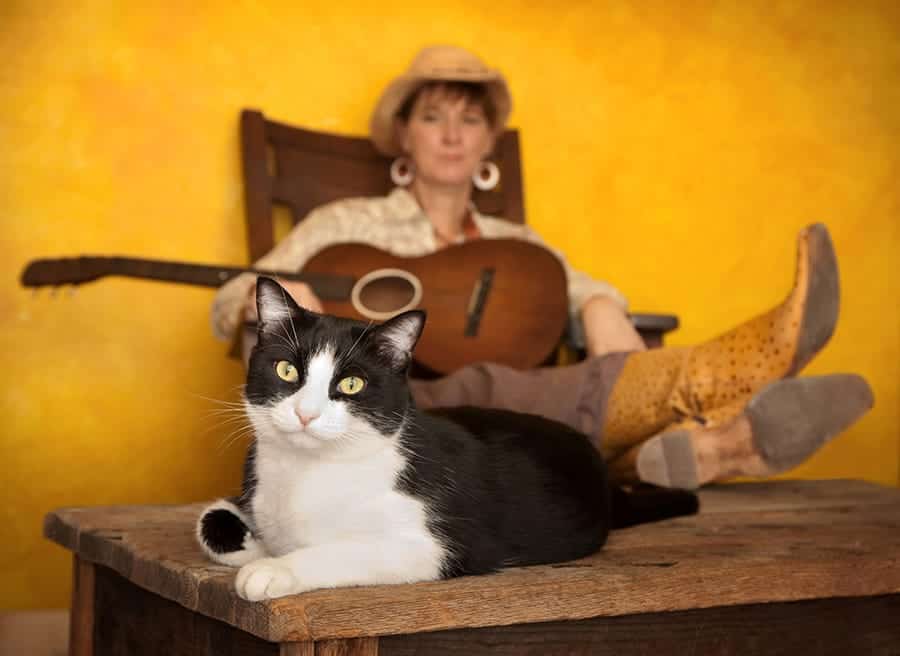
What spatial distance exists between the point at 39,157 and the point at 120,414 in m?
Answer: 0.60

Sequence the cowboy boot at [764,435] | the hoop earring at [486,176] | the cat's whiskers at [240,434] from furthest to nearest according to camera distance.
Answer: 1. the hoop earring at [486,176]
2. the cowboy boot at [764,435]
3. the cat's whiskers at [240,434]

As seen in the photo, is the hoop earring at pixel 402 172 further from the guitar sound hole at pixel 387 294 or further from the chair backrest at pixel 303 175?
the guitar sound hole at pixel 387 294

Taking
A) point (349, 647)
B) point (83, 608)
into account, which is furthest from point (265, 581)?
point (83, 608)

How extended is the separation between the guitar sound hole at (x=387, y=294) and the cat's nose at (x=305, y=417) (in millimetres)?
1122

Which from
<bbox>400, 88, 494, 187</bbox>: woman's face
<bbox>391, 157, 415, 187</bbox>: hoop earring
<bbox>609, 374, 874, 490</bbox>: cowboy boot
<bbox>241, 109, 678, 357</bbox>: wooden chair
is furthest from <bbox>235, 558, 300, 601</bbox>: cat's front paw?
<bbox>391, 157, 415, 187</bbox>: hoop earring

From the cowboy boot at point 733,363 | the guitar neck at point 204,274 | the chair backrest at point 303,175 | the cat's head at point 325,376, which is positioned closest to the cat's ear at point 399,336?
the cat's head at point 325,376

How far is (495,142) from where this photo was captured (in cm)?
268

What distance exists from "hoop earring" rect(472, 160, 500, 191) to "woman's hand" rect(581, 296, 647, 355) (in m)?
0.56

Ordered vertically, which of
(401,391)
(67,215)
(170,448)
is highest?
(67,215)

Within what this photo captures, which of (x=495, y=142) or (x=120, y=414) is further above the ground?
(x=495, y=142)

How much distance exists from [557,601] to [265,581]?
0.95ft

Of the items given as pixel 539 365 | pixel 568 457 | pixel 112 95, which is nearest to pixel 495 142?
pixel 539 365

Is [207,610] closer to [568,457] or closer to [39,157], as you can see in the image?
[568,457]

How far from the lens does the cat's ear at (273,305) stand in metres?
1.07
